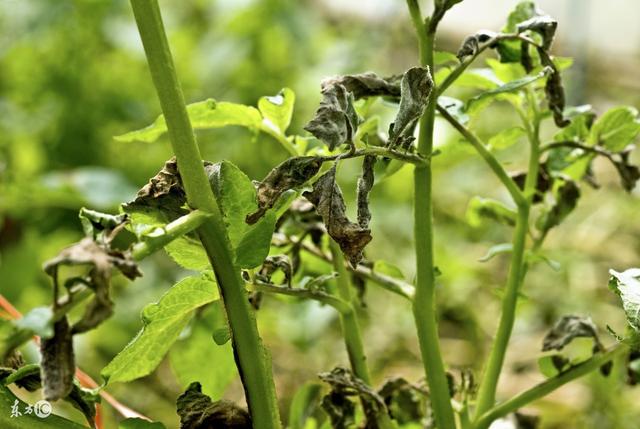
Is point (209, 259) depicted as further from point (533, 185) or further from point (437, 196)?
point (437, 196)

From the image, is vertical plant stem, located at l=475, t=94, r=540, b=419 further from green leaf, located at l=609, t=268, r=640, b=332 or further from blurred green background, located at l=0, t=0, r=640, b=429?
blurred green background, located at l=0, t=0, r=640, b=429

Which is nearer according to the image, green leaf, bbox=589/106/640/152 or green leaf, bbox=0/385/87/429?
green leaf, bbox=0/385/87/429

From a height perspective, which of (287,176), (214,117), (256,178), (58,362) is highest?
(256,178)

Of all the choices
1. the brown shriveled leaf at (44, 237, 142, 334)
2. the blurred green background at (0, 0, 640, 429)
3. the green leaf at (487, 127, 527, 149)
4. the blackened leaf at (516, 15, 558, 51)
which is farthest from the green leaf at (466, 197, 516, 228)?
the blurred green background at (0, 0, 640, 429)

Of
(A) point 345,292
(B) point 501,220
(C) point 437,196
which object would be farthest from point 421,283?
(C) point 437,196

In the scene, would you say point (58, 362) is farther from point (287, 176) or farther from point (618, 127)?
point (618, 127)

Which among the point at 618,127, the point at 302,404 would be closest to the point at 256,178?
the point at 302,404
